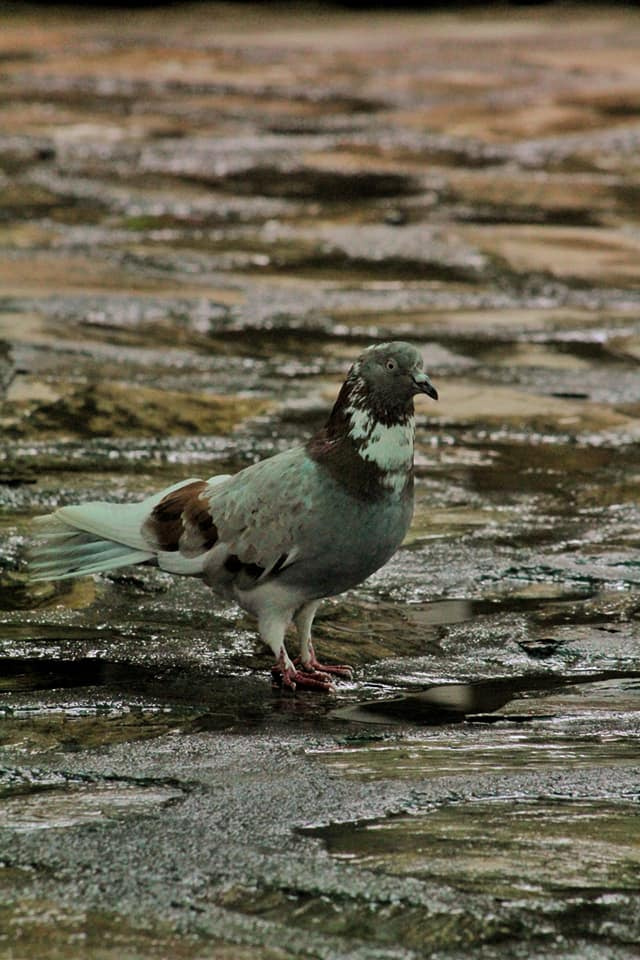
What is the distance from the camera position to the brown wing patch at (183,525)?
5.13 meters

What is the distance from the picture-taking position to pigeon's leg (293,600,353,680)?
16.9 ft

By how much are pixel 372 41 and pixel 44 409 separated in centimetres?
1662

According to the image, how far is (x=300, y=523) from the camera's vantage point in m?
4.84

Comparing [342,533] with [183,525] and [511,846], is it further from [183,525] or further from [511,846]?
[511,846]

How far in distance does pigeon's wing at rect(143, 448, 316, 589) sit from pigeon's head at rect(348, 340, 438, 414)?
0.87ft

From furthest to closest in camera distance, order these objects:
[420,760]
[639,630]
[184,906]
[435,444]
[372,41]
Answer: [372,41]
[435,444]
[639,630]
[420,760]
[184,906]

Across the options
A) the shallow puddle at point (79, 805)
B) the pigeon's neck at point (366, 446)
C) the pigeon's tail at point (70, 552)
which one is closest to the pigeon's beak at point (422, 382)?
the pigeon's neck at point (366, 446)

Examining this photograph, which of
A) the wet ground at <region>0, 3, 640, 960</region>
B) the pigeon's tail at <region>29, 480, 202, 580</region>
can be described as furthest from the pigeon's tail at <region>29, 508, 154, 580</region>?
the wet ground at <region>0, 3, 640, 960</region>

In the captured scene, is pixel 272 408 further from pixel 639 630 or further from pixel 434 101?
pixel 434 101

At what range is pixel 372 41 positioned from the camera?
2341 cm

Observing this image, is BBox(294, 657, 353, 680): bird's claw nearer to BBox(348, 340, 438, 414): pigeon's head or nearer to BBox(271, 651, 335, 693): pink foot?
BBox(271, 651, 335, 693): pink foot

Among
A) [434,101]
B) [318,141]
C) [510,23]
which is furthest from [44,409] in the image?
[510,23]

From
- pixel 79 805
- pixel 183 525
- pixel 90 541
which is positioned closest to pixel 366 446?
pixel 183 525

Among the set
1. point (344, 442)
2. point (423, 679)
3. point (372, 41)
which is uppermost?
point (372, 41)
